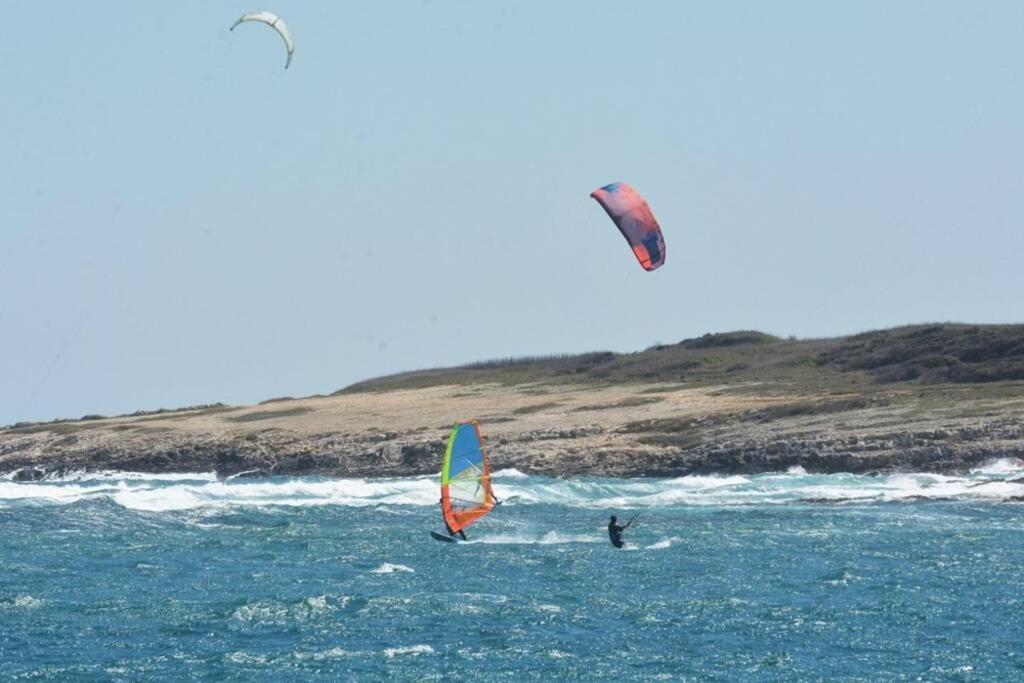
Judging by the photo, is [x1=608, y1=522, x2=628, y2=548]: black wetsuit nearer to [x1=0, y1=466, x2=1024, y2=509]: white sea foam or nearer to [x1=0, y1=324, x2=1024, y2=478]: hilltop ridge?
[x1=0, y1=466, x2=1024, y2=509]: white sea foam

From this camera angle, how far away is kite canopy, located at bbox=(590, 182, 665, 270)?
132 feet

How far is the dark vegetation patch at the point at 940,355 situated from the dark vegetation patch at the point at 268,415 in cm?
2298

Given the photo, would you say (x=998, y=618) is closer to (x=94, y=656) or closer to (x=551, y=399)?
(x=94, y=656)

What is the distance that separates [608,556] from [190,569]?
8.61m

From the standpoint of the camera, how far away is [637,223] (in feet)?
134

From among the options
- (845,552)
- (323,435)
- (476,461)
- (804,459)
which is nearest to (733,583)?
(845,552)

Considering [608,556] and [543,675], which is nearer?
[543,675]

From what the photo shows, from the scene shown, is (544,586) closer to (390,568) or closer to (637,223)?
(390,568)

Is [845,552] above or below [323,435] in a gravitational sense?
below

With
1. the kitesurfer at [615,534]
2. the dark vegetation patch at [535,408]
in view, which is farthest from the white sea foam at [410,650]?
the dark vegetation patch at [535,408]

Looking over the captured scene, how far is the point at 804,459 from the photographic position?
165 feet

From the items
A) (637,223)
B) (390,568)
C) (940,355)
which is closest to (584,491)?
(637,223)

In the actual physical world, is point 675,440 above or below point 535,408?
below

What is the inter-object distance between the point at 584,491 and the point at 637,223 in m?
10.8
